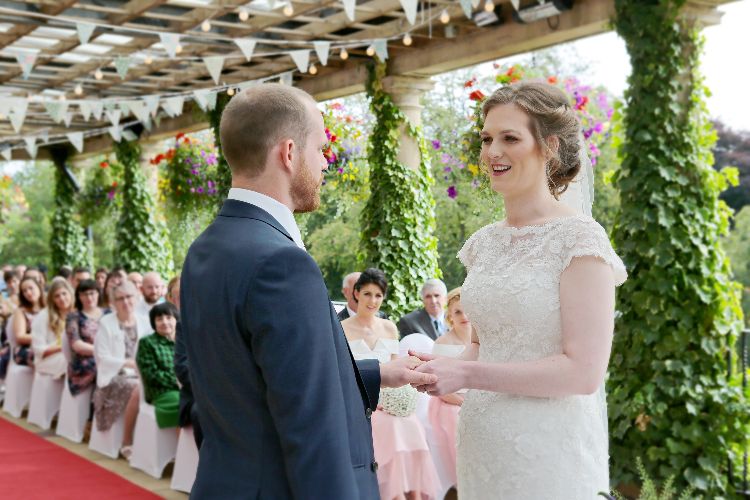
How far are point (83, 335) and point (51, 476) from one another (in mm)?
1512

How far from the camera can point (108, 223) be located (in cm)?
1534

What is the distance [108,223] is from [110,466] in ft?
29.8

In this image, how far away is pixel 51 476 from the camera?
6414 mm

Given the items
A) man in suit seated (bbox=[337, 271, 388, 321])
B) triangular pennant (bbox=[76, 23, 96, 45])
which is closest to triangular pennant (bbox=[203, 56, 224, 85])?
triangular pennant (bbox=[76, 23, 96, 45])

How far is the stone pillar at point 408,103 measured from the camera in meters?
8.38

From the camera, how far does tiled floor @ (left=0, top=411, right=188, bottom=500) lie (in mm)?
6086

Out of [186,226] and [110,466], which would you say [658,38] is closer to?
[110,466]

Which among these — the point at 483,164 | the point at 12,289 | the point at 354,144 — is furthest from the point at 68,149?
the point at 483,164

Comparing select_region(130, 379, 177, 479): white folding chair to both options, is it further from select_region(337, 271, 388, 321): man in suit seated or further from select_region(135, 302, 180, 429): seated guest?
select_region(337, 271, 388, 321): man in suit seated

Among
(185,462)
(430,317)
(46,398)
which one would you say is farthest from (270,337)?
(46,398)

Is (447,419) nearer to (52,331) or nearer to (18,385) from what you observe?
(52,331)

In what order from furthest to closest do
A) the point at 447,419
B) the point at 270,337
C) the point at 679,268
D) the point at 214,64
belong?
the point at 214,64 → the point at 447,419 → the point at 679,268 → the point at 270,337

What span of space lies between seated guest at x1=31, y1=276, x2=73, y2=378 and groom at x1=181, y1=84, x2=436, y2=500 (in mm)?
6860

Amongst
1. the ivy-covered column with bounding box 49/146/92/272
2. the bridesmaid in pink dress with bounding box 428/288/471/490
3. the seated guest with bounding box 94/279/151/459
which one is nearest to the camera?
the bridesmaid in pink dress with bounding box 428/288/471/490
